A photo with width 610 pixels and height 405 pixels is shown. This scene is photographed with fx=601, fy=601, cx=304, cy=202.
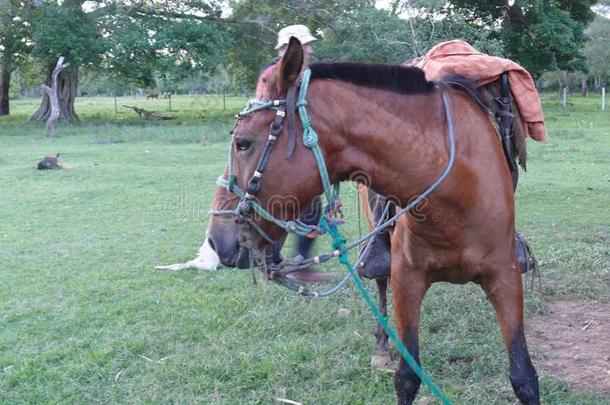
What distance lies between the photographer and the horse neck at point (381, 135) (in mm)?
2270

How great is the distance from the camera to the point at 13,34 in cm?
2352

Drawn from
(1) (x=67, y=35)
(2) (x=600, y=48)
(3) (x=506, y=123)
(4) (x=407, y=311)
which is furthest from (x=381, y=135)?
(2) (x=600, y=48)

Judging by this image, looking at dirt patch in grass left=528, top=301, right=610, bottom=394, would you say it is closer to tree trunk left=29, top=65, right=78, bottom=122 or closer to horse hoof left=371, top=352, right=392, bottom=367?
horse hoof left=371, top=352, right=392, bottom=367

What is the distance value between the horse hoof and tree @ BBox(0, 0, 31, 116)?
23.7 metres

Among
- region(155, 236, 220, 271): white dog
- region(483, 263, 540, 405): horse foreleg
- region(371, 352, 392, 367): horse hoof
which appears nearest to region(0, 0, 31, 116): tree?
region(155, 236, 220, 271): white dog

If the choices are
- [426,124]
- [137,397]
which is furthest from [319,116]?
[137,397]

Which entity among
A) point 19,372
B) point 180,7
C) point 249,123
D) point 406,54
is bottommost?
point 19,372

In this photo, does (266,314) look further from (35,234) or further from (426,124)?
(35,234)

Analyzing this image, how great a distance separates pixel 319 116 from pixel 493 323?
277cm

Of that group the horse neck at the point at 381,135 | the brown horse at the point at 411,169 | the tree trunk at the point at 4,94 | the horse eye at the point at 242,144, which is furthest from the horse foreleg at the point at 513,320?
the tree trunk at the point at 4,94

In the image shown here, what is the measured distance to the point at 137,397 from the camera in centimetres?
345

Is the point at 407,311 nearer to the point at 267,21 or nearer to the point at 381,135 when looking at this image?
the point at 381,135

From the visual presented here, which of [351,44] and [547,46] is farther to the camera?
[547,46]

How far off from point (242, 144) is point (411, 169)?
2.23ft
